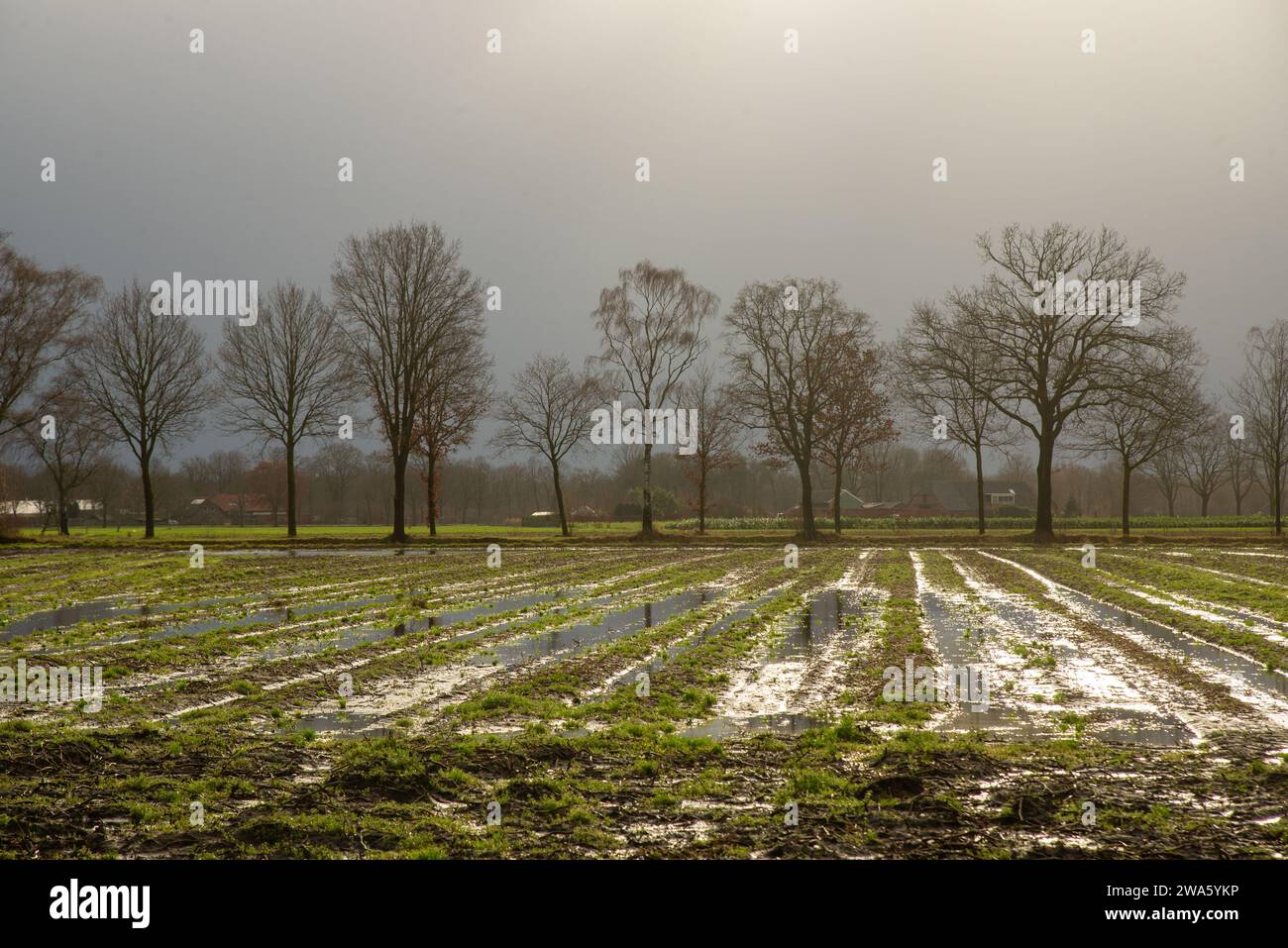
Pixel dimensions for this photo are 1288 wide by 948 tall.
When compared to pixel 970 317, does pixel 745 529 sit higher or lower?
lower

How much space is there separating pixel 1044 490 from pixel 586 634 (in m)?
37.2

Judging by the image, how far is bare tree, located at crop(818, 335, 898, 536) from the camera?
51.6 metres

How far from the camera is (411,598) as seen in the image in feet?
65.5

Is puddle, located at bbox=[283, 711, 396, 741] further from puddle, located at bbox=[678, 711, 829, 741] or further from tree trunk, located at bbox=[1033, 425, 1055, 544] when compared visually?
tree trunk, located at bbox=[1033, 425, 1055, 544]


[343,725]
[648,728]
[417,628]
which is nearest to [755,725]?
[648,728]

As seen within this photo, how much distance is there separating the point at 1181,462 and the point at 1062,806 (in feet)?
288

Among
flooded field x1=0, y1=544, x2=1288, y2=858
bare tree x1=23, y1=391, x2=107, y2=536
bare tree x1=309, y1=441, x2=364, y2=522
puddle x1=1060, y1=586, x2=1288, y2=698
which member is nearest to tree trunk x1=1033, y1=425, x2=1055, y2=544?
flooded field x1=0, y1=544, x2=1288, y2=858

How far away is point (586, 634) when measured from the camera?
14.9m

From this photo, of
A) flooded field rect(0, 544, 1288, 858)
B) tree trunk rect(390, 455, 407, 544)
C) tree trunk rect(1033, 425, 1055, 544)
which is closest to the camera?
flooded field rect(0, 544, 1288, 858)

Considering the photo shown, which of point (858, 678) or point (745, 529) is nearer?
point (858, 678)

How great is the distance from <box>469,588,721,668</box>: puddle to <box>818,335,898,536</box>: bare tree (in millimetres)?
33581

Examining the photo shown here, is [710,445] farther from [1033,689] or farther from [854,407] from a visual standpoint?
[1033,689]
